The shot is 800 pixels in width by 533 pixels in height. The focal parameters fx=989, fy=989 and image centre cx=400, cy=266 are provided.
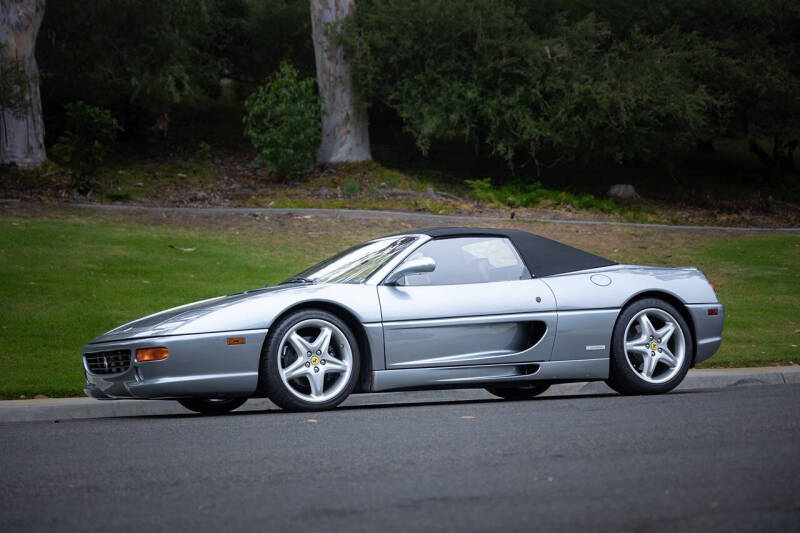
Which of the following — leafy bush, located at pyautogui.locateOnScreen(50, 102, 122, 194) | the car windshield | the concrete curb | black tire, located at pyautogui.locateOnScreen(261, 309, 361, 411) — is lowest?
the concrete curb

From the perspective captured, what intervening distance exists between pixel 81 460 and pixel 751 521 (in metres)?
3.28

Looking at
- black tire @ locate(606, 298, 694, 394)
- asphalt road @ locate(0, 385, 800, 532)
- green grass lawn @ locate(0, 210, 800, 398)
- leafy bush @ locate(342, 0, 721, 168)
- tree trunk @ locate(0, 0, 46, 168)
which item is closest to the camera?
asphalt road @ locate(0, 385, 800, 532)

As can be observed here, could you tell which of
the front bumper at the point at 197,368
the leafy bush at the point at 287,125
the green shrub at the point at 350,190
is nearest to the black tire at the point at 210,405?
the front bumper at the point at 197,368

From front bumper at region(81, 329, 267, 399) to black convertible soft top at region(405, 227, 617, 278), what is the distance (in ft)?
6.07

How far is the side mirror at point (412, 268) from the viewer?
7.01 metres

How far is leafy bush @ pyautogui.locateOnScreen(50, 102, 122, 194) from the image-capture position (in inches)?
830

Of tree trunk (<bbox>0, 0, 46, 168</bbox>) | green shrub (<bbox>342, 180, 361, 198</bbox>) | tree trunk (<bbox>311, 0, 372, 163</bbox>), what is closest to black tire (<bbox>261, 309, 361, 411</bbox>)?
green shrub (<bbox>342, 180, 361, 198</bbox>)

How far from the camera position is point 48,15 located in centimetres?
2780

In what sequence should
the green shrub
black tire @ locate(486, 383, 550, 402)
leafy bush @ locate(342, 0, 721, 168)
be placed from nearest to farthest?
black tire @ locate(486, 383, 550, 402), the green shrub, leafy bush @ locate(342, 0, 721, 168)

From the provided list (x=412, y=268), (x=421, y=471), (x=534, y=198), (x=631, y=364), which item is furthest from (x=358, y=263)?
(x=534, y=198)

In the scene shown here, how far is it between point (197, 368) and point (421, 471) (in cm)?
262

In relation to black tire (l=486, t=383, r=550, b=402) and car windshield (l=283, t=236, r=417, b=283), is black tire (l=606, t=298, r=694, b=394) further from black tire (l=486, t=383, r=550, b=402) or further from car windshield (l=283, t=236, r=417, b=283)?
car windshield (l=283, t=236, r=417, b=283)

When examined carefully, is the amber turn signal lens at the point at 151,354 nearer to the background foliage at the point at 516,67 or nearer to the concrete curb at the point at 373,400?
the concrete curb at the point at 373,400

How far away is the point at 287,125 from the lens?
79.5ft
